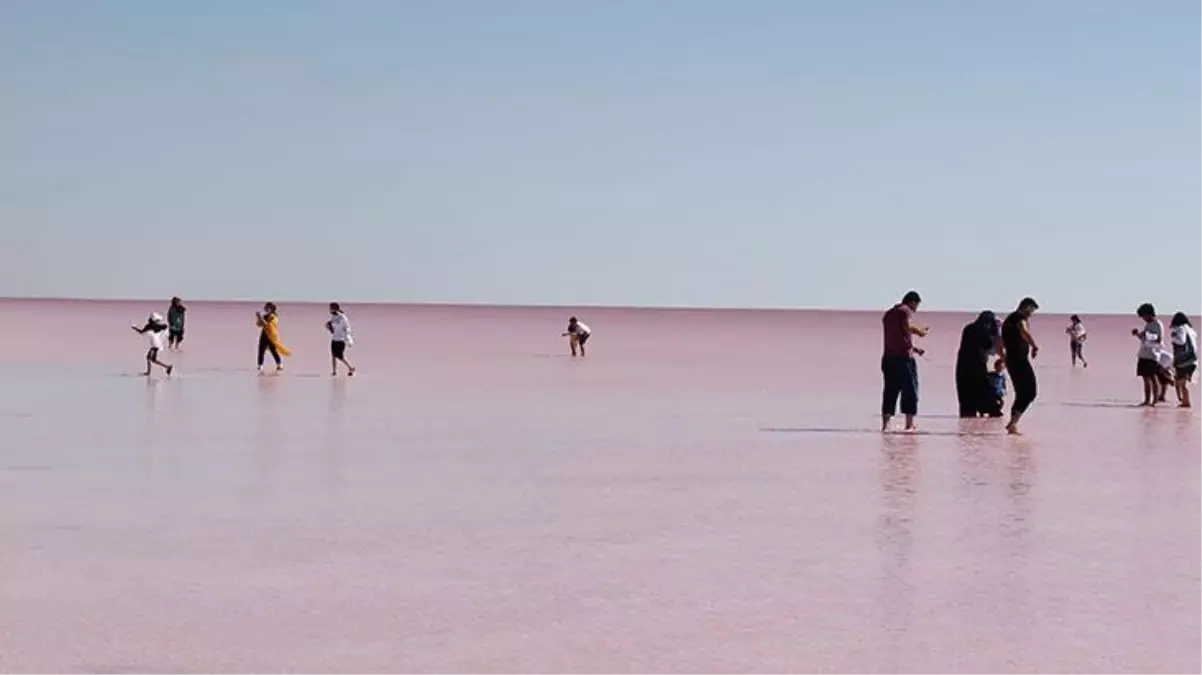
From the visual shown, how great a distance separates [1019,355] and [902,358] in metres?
1.33

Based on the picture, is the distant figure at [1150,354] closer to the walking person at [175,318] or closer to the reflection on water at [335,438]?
the reflection on water at [335,438]

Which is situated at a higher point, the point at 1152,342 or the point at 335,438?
the point at 1152,342

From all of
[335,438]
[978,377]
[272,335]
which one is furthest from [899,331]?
[272,335]

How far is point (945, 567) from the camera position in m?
8.68

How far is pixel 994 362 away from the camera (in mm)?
20250

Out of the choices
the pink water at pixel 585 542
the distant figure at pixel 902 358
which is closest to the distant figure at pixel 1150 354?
the pink water at pixel 585 542

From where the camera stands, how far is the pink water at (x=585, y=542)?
265 inches

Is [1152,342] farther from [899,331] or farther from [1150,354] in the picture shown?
[899,331]

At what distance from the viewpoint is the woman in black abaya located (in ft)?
64.4

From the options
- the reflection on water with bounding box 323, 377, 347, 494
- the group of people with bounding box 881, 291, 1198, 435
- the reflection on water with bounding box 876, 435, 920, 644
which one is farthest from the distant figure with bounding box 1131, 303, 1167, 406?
the reflection on water with bounding box 323, 377, 347, 494

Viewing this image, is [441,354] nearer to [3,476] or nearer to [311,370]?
[311,370]

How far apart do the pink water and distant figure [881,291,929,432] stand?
47 cm

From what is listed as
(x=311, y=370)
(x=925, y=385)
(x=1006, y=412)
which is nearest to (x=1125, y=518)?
(x=1006, y=412)

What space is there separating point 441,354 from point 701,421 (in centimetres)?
2430
